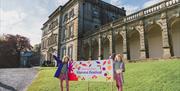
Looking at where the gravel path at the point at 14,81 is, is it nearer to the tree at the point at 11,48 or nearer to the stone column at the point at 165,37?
the stone column at the point at 165,37

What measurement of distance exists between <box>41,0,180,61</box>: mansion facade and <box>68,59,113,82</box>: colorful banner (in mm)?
10076

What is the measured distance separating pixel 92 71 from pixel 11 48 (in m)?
51.4

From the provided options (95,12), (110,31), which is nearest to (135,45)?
(110,31)

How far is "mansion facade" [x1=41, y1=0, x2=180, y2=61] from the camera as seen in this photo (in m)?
17.2

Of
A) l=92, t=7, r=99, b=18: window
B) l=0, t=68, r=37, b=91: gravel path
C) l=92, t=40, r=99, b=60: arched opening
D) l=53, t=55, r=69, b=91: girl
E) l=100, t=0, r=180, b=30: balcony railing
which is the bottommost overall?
l=0, t=68, r=37, b=91: gravel path

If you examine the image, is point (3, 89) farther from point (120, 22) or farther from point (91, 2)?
point (91, 2)

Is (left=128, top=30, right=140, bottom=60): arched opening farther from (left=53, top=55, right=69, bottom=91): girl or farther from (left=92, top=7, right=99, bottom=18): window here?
(left=53, top=55, right=69, bottom=91): girl

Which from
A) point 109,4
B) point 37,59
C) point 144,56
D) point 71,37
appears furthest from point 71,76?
point 37,59

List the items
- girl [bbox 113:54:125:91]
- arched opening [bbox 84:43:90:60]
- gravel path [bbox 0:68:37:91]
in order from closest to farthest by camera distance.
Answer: girl [bbox 113:54:125:91], gravel path [bbox 0:68:37:91], arched opening [bbox 84:43:90:60]

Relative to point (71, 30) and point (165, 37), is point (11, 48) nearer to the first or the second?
point (71, 30)

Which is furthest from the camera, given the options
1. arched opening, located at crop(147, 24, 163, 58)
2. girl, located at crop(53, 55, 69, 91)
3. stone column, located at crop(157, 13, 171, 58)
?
arched opening, located at crop(147, 24, 163, 58)

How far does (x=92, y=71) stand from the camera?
26.8 ft

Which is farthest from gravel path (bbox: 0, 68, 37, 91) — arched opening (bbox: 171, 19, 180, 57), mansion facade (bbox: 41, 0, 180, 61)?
arched opening (bbox: 171, 19, 180, 57)

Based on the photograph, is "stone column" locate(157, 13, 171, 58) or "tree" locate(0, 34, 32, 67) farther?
"tree" locate(0, 34, 32, 67)
